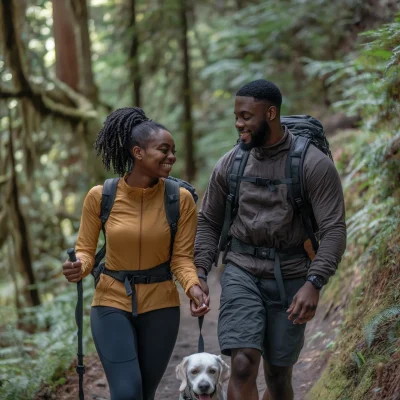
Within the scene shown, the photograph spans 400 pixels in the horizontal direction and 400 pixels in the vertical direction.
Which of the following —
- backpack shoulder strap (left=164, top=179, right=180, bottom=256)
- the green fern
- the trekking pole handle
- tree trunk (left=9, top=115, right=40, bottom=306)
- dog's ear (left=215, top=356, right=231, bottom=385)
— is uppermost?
backpack shoulder strap (left=164, top=179, right=180, bottom=256)

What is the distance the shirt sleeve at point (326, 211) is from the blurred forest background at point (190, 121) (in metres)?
0.79

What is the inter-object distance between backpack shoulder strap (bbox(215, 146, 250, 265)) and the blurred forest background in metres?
1.34

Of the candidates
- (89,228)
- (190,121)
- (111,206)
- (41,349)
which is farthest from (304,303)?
(190,121)

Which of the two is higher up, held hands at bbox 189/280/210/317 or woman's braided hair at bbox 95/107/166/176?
woman's braided hair at bbox 95/107/166/176

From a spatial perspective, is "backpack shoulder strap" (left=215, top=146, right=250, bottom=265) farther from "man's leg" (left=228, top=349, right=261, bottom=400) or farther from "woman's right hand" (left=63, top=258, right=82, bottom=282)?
"woman's right hand" (left=63, top=258, right=82, bottom=282)

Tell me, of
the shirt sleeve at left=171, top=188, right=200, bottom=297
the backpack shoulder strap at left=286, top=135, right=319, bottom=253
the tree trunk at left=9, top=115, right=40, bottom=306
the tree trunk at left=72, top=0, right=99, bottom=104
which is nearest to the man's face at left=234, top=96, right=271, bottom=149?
the backpack shoulder strap at left=286, top=135, right=319, bottom=253

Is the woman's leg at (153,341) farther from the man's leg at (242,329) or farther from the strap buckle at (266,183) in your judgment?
the strap buckle at (266,183)

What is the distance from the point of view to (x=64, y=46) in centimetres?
1789

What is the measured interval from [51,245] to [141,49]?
6291 mm

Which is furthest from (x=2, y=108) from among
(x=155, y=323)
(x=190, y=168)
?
(x=155, y=323)

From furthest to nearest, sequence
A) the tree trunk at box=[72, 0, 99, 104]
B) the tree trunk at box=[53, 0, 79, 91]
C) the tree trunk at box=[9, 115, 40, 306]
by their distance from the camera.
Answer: the tree trunk at box=[53, 0, 79, 91], the tree trunk at box=[72, 0, 99, 104], the tree trunk at box=[9, 115, 40, 306]

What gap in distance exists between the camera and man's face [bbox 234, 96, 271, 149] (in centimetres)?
482

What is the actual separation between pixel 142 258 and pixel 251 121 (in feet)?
4.35

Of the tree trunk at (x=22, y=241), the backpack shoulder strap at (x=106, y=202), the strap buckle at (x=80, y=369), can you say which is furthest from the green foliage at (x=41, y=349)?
the backpack shoulder strap at (x=106, y=202)
